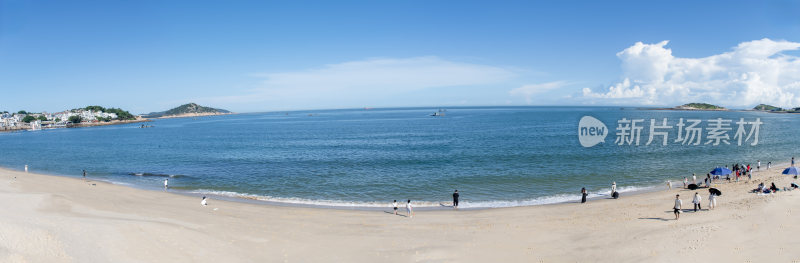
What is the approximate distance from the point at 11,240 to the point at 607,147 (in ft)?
200

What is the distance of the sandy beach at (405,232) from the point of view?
1545cm

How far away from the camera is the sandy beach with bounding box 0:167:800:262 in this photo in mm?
15453

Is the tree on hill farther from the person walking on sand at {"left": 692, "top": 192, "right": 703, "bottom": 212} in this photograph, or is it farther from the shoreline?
the person walking on sand at {"left": 692, "top": 192, "right": 703, "bottom": 212}

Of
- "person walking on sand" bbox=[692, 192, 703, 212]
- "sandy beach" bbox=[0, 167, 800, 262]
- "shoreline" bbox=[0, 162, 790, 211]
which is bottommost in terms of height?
"shoreline" bbox=[0, 162, 790, 211]

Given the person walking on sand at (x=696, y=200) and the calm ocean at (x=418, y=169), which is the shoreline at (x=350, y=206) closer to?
the calm ocean at (x=418, y=169)

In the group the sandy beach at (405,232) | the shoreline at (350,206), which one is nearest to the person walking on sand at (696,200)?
the sandy beach at (405,232)

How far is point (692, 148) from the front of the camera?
5216 cm

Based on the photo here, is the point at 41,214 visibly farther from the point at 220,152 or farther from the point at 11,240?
the point at 220,152

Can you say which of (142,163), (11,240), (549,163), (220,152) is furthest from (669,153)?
(142,163)

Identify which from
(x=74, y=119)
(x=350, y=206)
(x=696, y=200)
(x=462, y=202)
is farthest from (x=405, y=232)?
(x=74, y=119)

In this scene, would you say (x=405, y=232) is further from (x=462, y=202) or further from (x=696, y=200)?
(x=696, y=200)

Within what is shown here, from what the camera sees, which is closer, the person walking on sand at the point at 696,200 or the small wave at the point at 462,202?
the person walking on sand at the point at 696,200

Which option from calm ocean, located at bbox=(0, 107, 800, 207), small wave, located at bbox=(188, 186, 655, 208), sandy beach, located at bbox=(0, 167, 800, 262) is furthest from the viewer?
calm ocean, located at bbox=(0, 107, 800, 207)

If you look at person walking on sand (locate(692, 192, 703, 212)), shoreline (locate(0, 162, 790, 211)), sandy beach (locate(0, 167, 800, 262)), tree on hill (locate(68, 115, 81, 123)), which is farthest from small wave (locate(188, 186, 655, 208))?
tree on hill (locate(68, 115, 81, 123))
